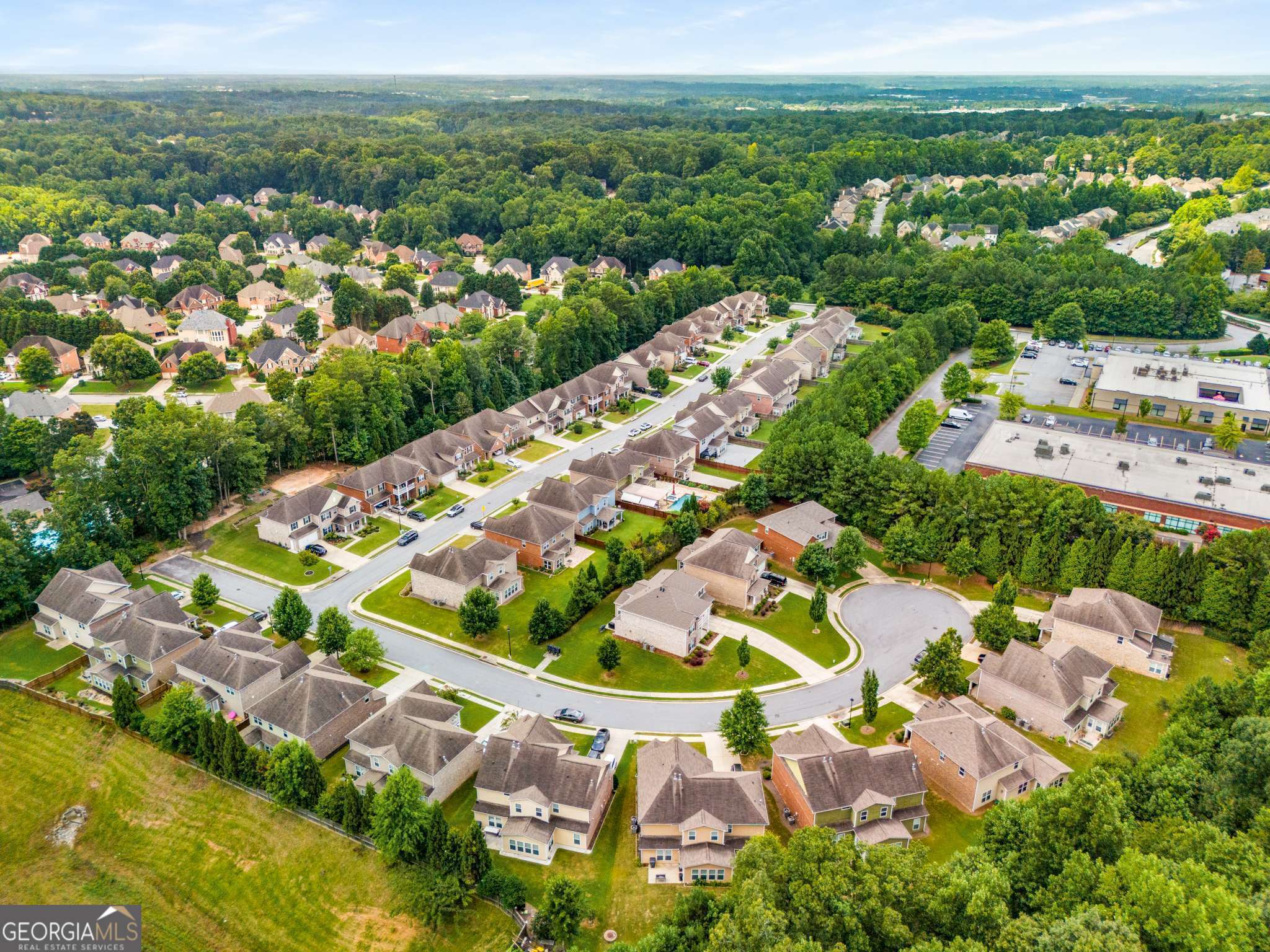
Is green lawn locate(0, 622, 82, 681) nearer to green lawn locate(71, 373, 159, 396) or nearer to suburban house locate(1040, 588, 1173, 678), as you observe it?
green lawn locate(71, 373, 159, 396)

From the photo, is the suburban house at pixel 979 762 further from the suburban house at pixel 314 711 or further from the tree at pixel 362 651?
the tree at pixel 362 651

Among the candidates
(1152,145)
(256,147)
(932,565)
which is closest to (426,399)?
(932,565)

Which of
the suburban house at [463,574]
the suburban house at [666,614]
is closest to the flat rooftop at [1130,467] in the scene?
the suburban house at [666,614]

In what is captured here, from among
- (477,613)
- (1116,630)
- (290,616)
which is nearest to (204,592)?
(290,616)

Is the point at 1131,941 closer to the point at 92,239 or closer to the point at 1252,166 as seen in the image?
the point at 92,239

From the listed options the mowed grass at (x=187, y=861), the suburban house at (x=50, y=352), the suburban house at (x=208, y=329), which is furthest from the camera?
the suburban house at (x=208, y=329)
